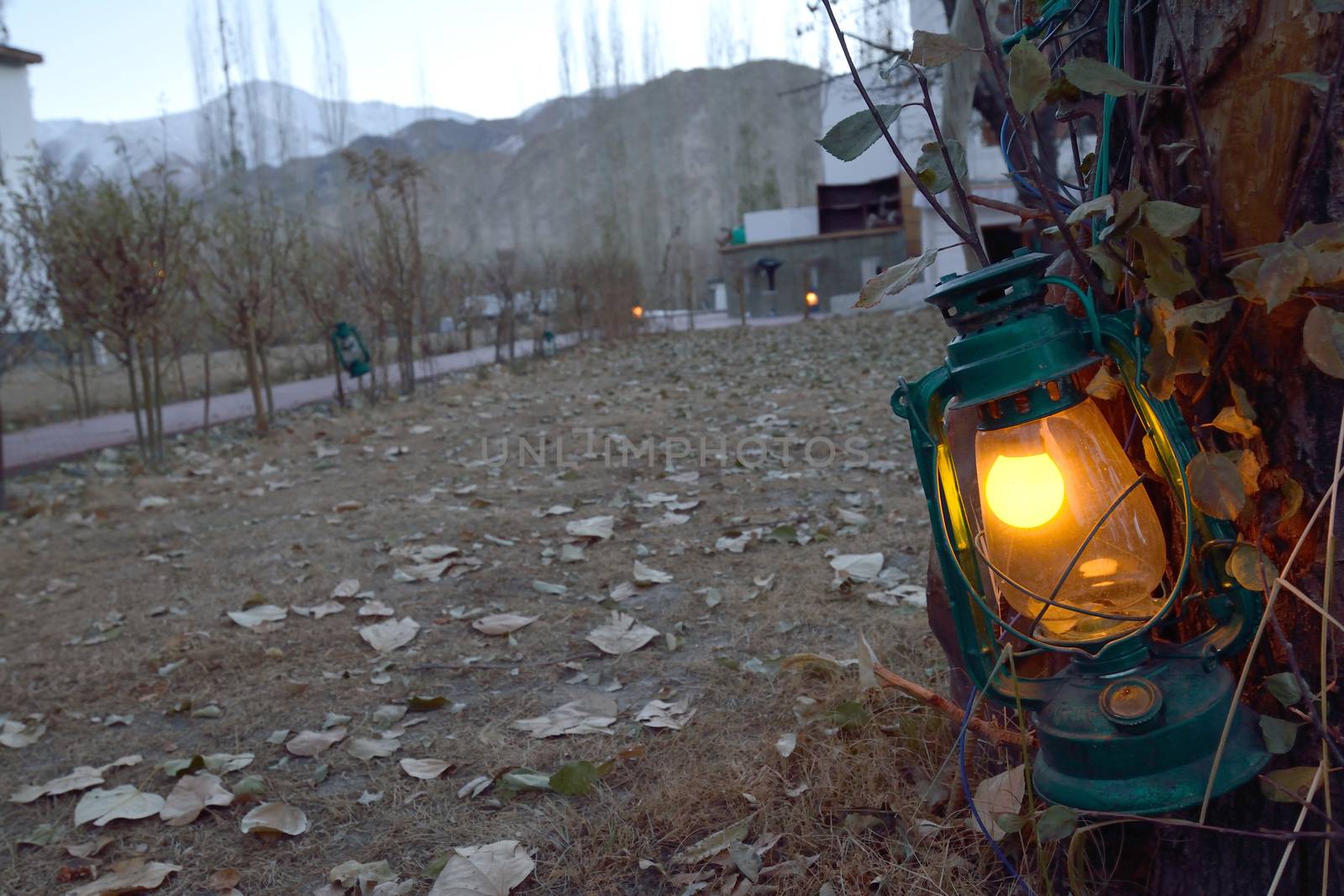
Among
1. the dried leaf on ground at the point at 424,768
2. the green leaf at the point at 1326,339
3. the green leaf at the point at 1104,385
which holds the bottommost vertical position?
the dried leaf on ground at the point at 424,768

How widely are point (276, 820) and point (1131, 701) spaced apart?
1.73 metres

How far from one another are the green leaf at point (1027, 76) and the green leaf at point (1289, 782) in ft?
2.69

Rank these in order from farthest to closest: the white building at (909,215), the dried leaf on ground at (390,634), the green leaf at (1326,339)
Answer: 1. the white building at (909,215)
2. the dried leaf on ground at (390,634)
3. the green leaf at (1326,339)

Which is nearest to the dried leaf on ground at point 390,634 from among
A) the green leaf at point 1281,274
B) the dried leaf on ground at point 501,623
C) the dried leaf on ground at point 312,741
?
the dried leaf on ground at point 501,623

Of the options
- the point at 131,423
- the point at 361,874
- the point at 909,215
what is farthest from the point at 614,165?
the point at 361,874

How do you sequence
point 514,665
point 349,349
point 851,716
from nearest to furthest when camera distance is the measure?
point 851,716, point 514,665, point 349,349

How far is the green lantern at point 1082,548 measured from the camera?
1.08m

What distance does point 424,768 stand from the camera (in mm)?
2189

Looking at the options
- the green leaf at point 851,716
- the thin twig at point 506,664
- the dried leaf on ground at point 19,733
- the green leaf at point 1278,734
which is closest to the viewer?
the green leaf at point 1278,734

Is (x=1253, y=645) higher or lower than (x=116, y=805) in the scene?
higher

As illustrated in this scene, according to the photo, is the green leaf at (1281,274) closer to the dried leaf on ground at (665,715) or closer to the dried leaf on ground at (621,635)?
the dried leaf on ground at (665,715)

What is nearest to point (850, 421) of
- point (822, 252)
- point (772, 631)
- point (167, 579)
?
point (772, 631)

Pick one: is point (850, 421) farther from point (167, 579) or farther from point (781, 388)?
point (167, 579)

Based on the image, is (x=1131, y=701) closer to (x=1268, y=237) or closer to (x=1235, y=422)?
(x=1235, y=422)
